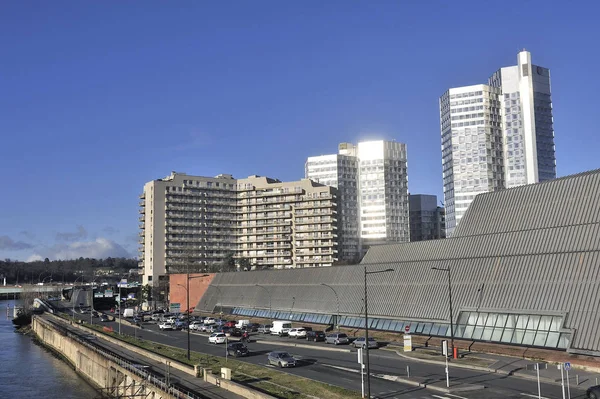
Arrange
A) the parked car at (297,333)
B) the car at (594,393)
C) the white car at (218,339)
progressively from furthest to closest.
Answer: the parked car at (297,333) < the white car at (218,339) < the car at (594,393)

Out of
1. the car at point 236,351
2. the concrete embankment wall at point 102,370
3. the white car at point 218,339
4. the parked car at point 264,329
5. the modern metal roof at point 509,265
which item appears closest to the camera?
the concrete embankment wall at point 102,370

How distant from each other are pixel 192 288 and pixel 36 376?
206 feet

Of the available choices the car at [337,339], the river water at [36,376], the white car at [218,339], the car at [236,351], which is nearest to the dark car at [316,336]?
the car at [337,339]

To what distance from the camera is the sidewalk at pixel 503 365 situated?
4238 centimetres

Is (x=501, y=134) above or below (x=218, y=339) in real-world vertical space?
above

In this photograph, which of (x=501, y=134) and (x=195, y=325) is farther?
(x=501, y=134)

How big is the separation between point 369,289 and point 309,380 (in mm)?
38237

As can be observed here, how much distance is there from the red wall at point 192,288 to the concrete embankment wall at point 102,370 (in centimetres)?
3476

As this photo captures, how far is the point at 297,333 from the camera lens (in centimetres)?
7962

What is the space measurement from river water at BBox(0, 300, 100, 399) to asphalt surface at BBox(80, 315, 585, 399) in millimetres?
14314

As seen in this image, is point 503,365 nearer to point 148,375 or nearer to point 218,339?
point 148,375

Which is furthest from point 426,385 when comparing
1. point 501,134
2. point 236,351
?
point 501,134

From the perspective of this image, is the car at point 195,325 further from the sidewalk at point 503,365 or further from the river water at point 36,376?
the sidewalk at point 503,365

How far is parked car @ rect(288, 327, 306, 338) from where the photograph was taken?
79.1 metres
